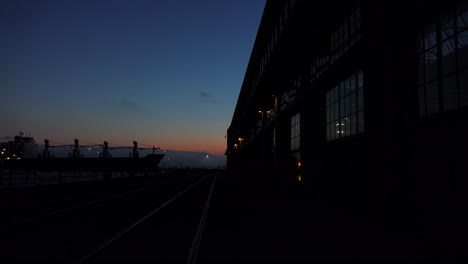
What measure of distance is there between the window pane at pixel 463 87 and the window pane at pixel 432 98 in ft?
2.93

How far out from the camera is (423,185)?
30.5ft

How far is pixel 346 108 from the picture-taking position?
15172mm

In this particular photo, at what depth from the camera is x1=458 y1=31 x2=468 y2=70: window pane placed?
771 cm

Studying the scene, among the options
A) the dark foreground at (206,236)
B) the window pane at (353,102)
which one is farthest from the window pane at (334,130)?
the dark foreground at (206,236)

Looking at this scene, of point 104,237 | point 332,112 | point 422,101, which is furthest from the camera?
point 332,112

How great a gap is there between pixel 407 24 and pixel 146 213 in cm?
1146

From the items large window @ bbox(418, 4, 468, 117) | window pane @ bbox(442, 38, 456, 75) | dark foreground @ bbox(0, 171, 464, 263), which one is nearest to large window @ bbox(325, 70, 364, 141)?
dark foreground @ bbox(0, 171, 464, 263)

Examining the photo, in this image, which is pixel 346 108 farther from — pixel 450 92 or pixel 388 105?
pixel 450 92

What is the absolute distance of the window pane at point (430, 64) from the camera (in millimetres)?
8824

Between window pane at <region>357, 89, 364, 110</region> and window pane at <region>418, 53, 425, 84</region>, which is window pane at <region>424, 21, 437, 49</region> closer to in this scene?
window pane at <region>418, 53, 425, 84</region>

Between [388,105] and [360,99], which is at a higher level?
[360,99]

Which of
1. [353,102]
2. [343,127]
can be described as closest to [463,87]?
[353,102]

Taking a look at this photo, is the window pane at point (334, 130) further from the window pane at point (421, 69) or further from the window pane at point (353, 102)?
the window pane at point (421, 69)

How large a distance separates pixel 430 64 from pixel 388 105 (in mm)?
1849
